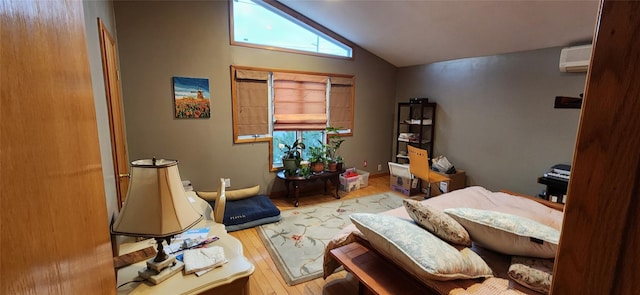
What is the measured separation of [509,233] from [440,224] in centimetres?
36

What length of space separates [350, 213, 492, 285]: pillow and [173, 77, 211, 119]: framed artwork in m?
2.82

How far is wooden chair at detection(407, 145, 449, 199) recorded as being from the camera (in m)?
3.81

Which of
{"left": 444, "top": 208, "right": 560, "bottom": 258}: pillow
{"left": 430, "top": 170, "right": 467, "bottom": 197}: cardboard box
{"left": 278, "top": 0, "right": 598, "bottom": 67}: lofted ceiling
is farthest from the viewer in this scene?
{"left": 430, "top": 170, "right": 467, "bottom": 197}: cardboard box

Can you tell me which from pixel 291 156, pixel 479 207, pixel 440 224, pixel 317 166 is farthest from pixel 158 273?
pixel 317 166

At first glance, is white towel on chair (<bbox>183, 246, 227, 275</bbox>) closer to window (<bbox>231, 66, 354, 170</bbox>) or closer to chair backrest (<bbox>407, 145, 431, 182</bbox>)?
window (<bbox>231, 66, 354, 170</bbox>)

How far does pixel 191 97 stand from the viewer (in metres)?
3.45

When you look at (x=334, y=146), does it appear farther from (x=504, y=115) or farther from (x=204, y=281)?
(x=204, y=281)

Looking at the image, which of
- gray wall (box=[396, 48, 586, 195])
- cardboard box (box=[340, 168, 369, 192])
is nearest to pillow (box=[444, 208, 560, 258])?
gray wall (box=[396, 48, 586, 195])

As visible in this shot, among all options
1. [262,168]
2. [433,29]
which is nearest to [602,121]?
[433,29]

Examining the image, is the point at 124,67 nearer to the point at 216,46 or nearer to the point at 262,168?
the point at 216,46

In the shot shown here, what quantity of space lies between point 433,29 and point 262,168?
3.03 metres

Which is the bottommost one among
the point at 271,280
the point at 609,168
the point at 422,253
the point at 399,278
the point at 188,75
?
the point at 271,280

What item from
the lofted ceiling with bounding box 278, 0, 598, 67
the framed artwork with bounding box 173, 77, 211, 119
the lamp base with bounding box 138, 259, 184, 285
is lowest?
the lamp base with bounding box 138, 259, 184, 285

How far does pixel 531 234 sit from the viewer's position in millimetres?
1444
